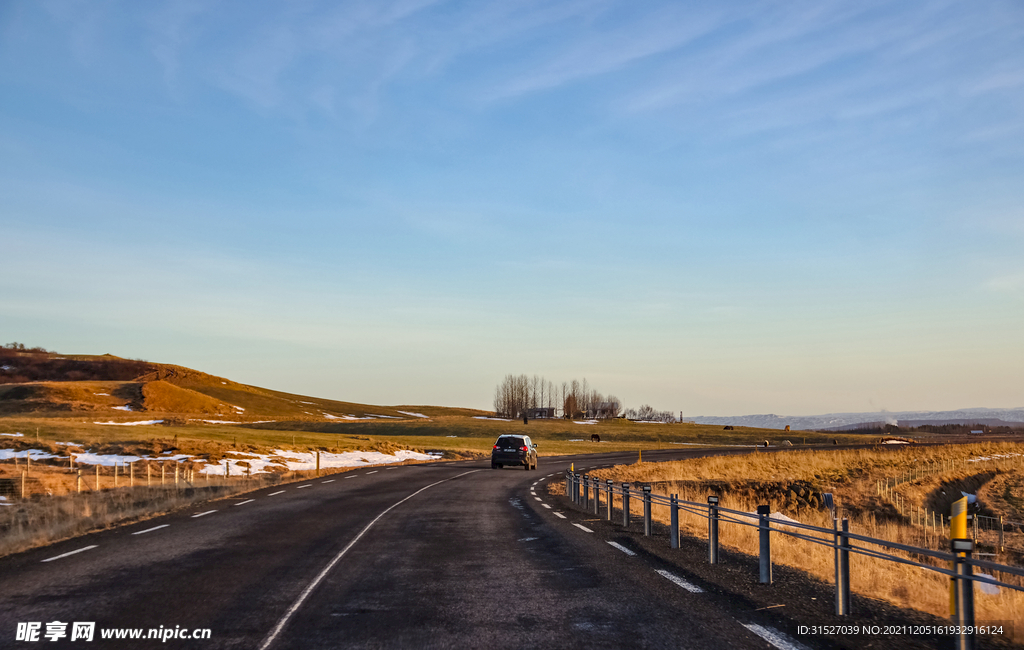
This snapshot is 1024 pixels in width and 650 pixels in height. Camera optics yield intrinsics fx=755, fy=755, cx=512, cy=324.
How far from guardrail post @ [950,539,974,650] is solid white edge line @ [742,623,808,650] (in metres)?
1.12

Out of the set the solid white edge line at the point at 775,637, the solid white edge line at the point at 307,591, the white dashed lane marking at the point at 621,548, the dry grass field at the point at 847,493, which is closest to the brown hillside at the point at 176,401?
the dry grass field at the point at 847,493

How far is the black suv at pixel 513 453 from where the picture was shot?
128ft

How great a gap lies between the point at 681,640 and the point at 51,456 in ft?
144

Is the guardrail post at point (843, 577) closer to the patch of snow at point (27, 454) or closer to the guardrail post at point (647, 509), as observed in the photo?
the guardrail post at point (647, 509)

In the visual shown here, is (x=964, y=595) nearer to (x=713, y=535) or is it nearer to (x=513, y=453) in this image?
(x=713, y=535)

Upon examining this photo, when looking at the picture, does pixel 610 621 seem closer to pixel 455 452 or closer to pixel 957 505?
pixel 957 505

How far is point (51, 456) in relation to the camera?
41094 mm

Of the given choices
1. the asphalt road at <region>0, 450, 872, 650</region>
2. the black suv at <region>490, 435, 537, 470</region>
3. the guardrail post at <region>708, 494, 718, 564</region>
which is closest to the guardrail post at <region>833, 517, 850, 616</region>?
the asphalt road at <region>0, 450, 872, 650</region>

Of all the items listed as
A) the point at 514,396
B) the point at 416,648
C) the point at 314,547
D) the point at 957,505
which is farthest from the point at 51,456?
the point at 514,396

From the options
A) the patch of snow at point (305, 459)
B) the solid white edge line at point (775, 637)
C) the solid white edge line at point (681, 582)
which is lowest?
the patch of snow at point (305, 459)

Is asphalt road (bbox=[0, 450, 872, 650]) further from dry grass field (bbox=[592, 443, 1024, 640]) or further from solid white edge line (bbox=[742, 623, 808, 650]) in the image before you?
dry grass field (bbox=[592, 443, 1024, 640])

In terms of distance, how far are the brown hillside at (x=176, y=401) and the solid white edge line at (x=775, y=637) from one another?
140 m

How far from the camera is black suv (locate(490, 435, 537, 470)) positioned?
39.0m

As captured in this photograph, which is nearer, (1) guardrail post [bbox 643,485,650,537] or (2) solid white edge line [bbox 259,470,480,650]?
(2) solid white edge line [bbox 259,470,480,650]
